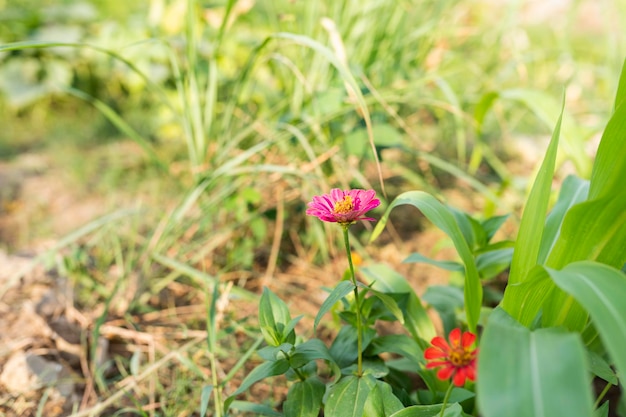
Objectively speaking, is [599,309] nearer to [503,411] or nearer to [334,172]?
[503,411]

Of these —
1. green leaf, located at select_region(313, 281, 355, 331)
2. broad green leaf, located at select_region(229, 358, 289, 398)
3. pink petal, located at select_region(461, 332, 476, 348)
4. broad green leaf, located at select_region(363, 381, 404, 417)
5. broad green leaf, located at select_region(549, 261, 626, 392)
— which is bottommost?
broad green leaf, located at select_region(363, 381, 404, 417)

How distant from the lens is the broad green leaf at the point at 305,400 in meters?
0.96

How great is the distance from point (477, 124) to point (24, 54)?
2.35m

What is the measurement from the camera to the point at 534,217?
3.04 feet

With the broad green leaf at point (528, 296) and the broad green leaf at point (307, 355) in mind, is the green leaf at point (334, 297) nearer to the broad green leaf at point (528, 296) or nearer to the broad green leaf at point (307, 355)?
the broad green leaf at point (307, 355)

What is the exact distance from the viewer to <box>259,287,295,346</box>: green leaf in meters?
0.96

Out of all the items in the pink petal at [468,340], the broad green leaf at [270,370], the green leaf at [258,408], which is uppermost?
the pink petal at [468,340]

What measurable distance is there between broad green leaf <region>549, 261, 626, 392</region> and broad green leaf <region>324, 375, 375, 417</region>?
354 millimetres

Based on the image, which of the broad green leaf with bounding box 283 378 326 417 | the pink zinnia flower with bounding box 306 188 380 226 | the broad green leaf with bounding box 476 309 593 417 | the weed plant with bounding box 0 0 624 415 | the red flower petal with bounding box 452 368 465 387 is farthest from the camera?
the weed plant with bounding box 0 0 624 415

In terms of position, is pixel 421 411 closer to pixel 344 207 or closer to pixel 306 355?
pixel 306 355

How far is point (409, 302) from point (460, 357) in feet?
1.53

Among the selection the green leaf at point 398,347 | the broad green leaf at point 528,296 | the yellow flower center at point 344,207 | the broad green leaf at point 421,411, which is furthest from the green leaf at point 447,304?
the yellow flower center at point 344,207

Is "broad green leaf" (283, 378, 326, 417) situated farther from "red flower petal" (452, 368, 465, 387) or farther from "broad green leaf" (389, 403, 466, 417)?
"red flower petal" (452, 368, 465, 387)

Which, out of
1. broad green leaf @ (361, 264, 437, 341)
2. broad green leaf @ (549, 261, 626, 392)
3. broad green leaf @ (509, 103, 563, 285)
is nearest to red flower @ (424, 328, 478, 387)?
broad green leaf @ (549, 261, 626, 392)
